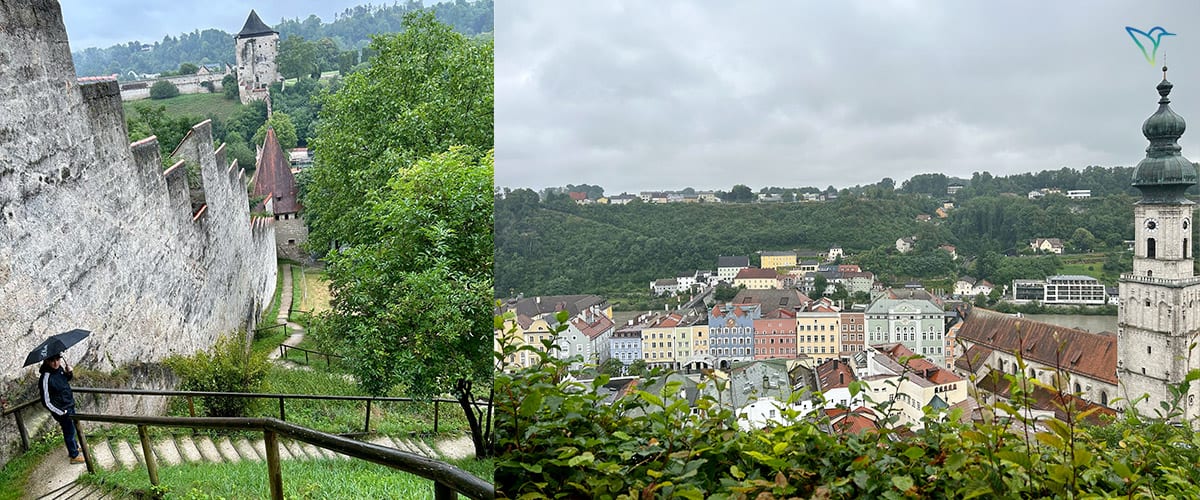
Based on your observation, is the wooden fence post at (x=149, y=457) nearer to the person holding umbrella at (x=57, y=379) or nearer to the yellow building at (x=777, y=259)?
the person holding umbrella at (x=57, y=379)

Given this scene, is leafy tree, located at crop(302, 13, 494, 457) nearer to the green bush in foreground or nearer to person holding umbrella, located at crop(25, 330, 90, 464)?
person holding umbrella, located at crop(25, 330, 90, 464)

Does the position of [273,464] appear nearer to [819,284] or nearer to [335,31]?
[335,31]

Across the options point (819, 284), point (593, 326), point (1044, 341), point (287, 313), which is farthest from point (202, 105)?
point (1044, 341)

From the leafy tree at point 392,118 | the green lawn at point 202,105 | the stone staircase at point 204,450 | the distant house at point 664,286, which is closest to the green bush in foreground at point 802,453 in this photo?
the distant house at point 664,286

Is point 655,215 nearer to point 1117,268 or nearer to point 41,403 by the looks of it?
point 1117,268

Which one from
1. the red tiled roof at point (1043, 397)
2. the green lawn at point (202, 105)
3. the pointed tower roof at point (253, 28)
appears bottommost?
the red tiled roof at point (1043, 397)

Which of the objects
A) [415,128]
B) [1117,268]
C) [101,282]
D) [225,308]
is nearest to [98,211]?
[101,282]
